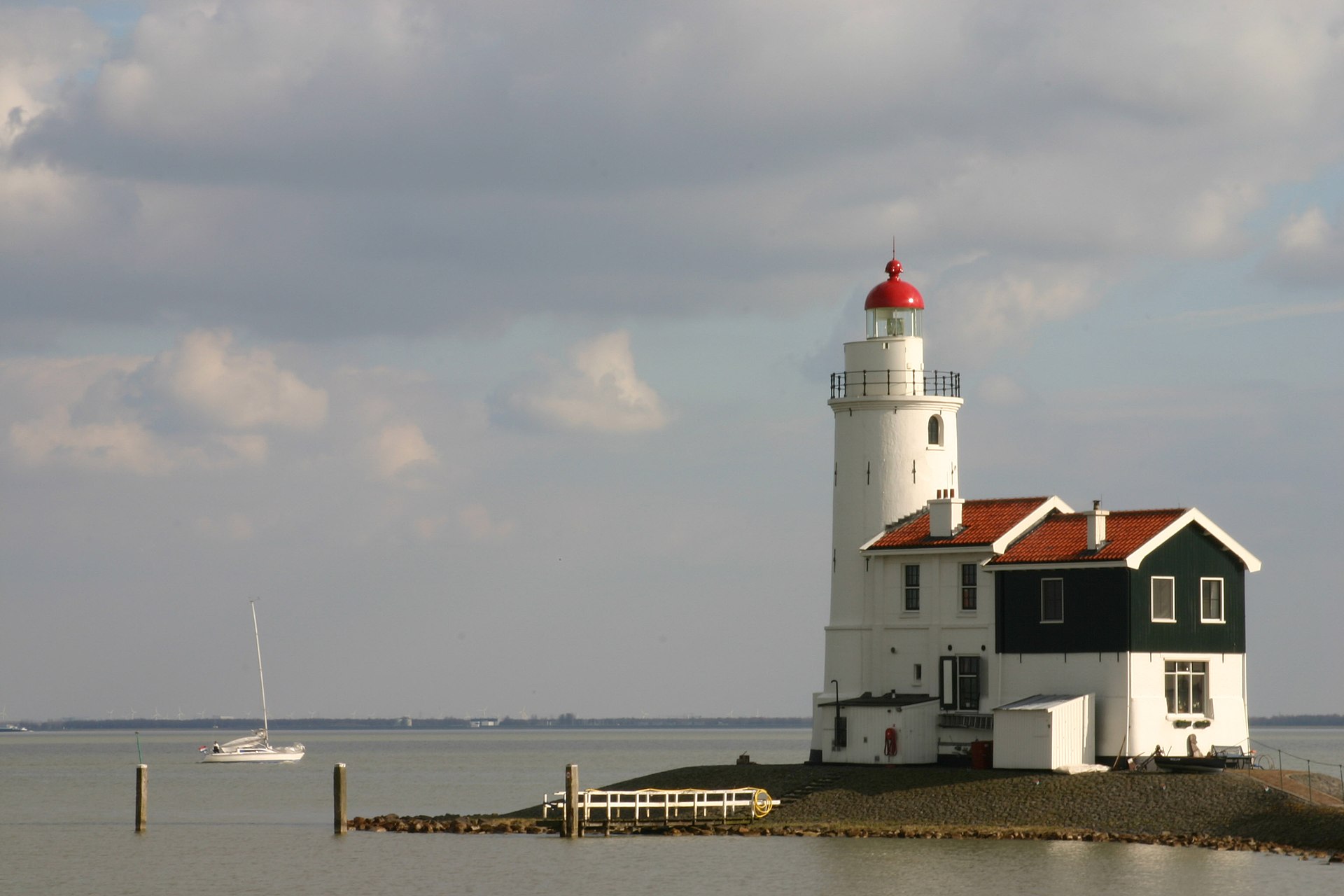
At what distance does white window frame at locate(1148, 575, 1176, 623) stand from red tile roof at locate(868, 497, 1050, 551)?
14.2 ft

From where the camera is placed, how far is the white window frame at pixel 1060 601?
2010 inches

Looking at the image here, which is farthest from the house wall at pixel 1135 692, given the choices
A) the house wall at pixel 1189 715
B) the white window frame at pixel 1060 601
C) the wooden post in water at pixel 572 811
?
the wooden post in water at pixel 572 811

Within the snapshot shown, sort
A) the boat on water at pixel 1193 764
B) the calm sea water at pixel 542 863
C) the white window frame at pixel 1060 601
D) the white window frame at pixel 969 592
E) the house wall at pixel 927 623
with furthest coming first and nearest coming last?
the white window frame at pixel 969 592
the house wall at pixel 927 623
the white window frame at pixel 1060 601
the boat on water at pixel 1193 764
the calm sea water at pixel 542 863

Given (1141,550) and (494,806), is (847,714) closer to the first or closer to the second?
(1141,550)

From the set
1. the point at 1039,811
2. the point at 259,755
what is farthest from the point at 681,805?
the point at 259,755

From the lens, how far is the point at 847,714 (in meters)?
53.9

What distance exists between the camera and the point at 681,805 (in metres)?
50.2

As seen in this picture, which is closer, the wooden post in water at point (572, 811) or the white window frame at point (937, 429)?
the wooden post in water at point (572, 811)

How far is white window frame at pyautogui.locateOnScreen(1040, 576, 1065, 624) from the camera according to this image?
51.1m

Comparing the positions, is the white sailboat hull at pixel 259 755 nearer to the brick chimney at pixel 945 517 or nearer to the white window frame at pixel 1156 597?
the brick chimney at pixel 945 517

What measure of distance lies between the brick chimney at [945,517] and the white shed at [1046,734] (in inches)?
229

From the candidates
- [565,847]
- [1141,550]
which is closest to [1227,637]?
[1141,550]

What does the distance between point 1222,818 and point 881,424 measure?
15.6 m

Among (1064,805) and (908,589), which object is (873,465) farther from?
(1064,805)
